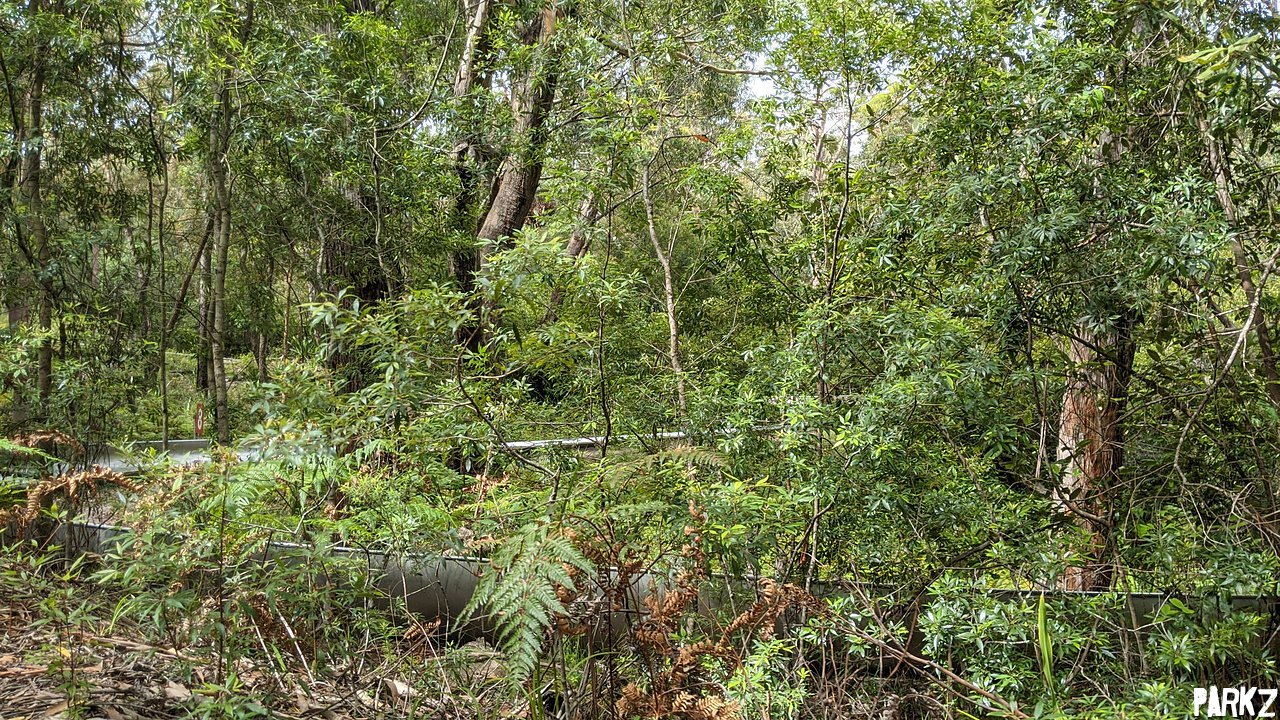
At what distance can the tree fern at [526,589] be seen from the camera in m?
2.43

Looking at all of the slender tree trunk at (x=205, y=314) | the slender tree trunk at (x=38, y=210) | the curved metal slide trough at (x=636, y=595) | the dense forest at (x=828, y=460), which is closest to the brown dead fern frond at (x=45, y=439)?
the dense forest at (x=828, y=460)

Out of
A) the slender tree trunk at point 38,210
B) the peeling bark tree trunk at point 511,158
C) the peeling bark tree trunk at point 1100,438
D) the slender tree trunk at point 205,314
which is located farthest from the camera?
the slender tree trunk at point 205,314

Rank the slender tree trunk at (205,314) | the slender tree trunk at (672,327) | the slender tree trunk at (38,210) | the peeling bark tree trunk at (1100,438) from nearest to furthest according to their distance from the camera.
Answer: the peeling bark tree trunk at (1100,438) → the slender tree trunk at (672,327) → the slender tree trunk at (38,210) → the slender tree trunk at (205,314)

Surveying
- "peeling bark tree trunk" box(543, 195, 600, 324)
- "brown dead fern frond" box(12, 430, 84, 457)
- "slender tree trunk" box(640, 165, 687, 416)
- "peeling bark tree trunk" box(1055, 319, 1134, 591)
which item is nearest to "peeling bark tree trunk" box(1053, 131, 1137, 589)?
"peeling bark tree trunk" box(1055, 319, 1134, 591)

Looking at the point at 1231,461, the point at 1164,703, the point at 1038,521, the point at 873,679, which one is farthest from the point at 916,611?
the point at 1231,461

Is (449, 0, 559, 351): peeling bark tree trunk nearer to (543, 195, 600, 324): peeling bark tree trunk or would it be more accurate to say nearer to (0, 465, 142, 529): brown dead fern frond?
(543, 195, 600, 324): peeling bark tree trunk

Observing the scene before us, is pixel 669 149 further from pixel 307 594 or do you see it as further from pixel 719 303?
pixel 307 594

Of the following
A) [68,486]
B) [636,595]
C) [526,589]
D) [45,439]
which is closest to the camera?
[526,589]

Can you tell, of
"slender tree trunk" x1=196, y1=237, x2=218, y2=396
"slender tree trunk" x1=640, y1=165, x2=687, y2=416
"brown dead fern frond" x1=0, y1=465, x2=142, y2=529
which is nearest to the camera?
"brown dead fern frond" x1=0, y1=465, x2=142, y2=529

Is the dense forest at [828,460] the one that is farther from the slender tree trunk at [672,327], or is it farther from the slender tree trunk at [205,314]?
the slender tree trunk at [205,314]

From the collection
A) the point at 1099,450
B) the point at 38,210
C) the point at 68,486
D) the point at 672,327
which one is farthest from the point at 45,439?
the point at 1099,450

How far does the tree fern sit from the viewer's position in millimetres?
2428

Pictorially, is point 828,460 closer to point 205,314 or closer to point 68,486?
point 68,486

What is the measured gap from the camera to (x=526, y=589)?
251 cm
